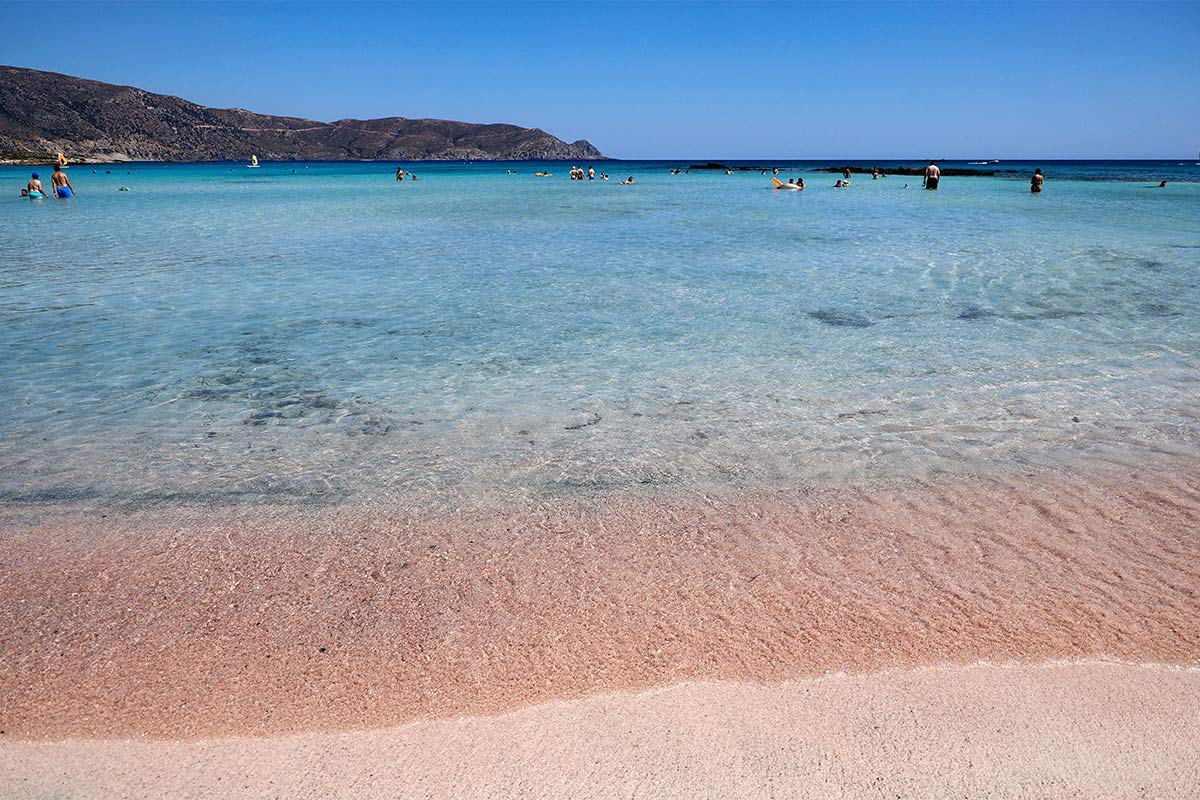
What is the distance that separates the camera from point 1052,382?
291 inches

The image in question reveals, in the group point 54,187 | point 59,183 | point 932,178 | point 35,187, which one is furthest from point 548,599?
point 932,178

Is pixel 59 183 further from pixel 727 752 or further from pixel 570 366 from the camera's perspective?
pixel 727 752

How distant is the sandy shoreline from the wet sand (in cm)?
13

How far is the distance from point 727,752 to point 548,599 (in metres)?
1.29

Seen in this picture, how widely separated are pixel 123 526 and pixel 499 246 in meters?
15.6

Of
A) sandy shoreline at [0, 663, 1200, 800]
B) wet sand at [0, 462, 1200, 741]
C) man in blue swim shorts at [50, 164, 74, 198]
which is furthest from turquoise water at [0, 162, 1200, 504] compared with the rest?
man in blue swim shorts at [50, 164, 74, 198]

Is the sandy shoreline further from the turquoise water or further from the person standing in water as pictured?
the person standing in water

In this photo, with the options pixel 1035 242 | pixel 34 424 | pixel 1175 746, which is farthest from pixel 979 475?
pixel 1035 242

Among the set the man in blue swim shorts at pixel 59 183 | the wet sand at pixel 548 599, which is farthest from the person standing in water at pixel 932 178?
the man in blue swim shorts at pixel 59 183

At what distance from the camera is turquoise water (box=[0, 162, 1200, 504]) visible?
215 inches

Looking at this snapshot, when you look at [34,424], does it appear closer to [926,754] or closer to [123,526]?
[123,526]

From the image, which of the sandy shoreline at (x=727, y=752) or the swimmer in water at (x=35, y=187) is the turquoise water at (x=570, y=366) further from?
the swimmer in water at (x=35, y=187)

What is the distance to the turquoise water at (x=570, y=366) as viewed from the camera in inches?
215

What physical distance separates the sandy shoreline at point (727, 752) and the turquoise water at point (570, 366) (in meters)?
2.32
